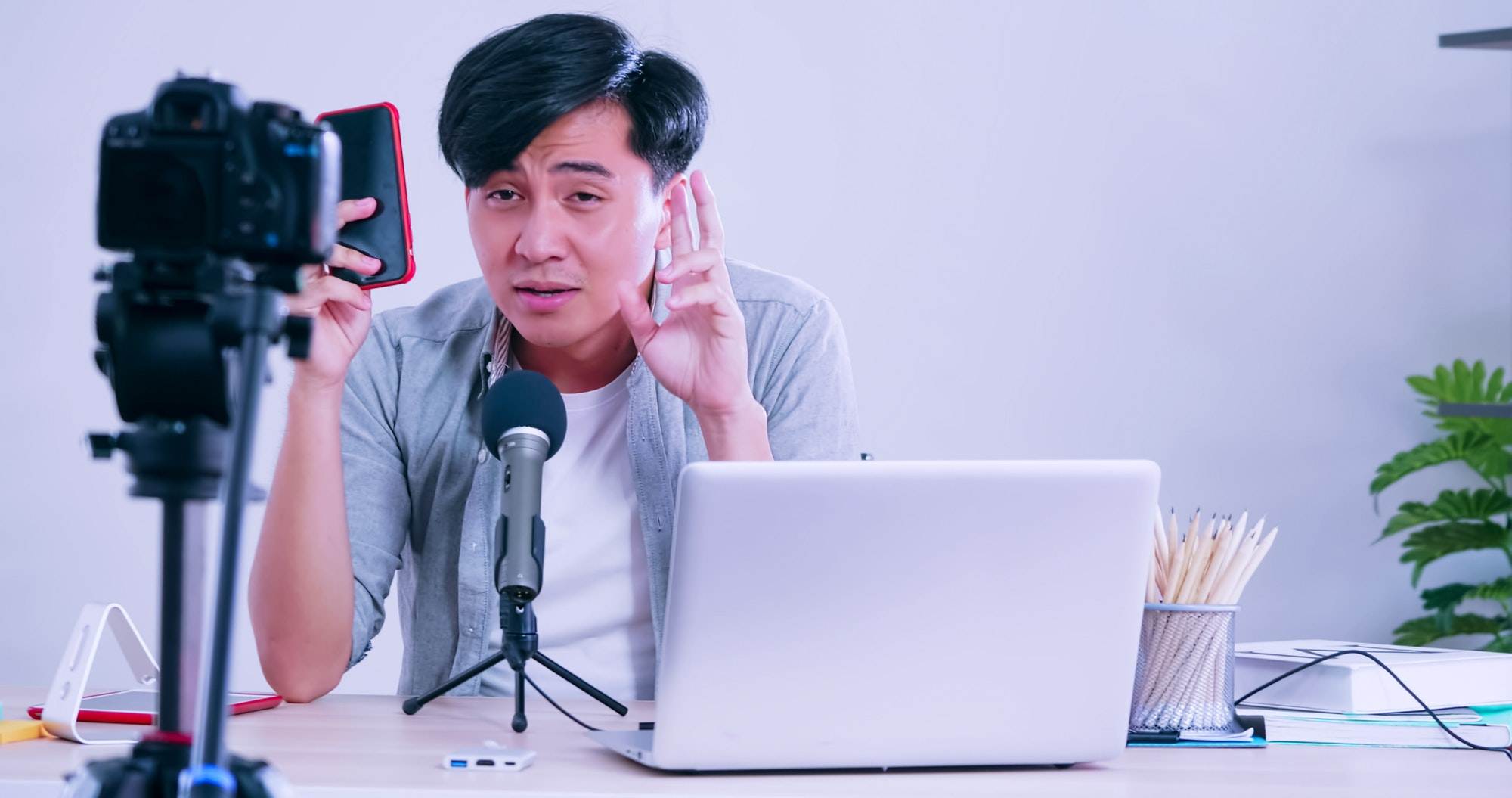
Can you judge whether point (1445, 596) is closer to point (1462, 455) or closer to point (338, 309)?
point (1462, 455)

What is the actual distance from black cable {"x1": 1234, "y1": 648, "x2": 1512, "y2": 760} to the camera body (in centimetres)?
98

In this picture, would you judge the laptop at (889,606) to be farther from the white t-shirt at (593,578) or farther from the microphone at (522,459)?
the white t-shirt at (593,578)

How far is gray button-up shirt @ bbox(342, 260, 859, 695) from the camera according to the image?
1.55 meters

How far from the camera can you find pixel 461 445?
1604mm

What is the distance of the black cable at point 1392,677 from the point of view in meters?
1.08

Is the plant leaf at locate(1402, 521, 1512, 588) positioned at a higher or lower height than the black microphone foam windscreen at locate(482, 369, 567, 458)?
lower

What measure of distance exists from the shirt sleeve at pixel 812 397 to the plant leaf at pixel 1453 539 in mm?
1571

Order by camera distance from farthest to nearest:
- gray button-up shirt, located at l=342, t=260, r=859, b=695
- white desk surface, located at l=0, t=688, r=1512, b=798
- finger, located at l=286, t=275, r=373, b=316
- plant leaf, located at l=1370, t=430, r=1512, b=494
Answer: plant leaf, located at l=1370, t=430, r=1512, b=494, gray button-up shirt, located at l=342, t=260, r=859, b=695, finger, located at l=286, t=275, r=373, b=316, white desk surface, located at l=0, t=688, r=1512, b=798

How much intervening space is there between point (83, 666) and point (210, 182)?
0.72m

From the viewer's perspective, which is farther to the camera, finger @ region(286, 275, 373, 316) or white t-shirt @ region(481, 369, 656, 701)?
white t-shirt @ region(481, 369, 656, 701)

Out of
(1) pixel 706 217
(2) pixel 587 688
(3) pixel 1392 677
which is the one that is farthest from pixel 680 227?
(3) pixel 1392 677

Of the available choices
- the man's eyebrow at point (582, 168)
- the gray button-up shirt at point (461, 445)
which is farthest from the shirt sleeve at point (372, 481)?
the man's eyebrow at point (582, 168)

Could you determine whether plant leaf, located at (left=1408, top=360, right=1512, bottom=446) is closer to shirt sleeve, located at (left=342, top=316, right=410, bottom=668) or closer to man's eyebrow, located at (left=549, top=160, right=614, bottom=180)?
man's eyebrow, located at (left=549, top=160, right=614, bottom=180)

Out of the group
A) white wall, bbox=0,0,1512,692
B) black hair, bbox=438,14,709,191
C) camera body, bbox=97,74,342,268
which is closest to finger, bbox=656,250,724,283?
black hair, bbox=438,14,709,191
